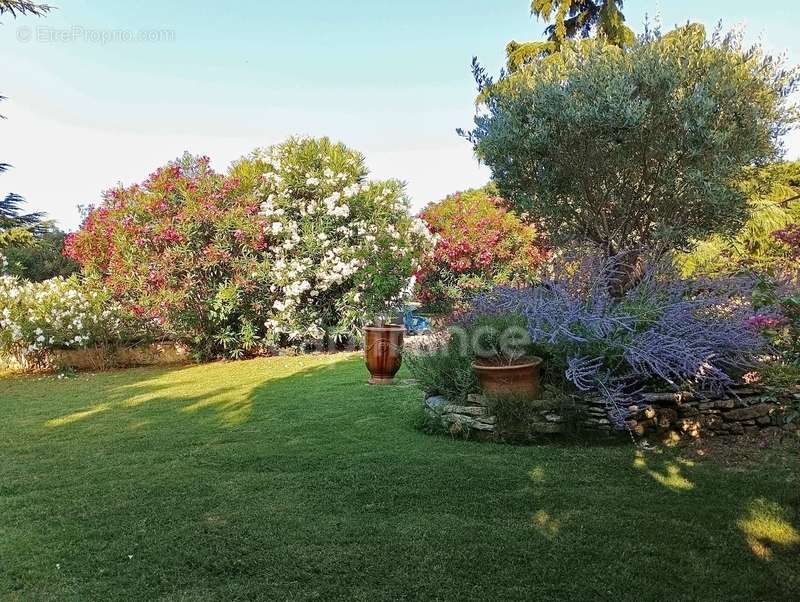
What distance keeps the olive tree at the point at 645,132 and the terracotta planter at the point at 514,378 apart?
146cm

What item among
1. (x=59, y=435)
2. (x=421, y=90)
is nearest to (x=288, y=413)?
(x=59, y=435)

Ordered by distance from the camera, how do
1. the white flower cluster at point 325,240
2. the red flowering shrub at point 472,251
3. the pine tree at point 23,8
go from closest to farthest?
the pine tree at point 23,8, the white flower cluster at point 325,240, the red flowering shrub at point 472,251

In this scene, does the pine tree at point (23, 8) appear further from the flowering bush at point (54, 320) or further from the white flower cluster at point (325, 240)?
the flowering bush at point (54, 320)

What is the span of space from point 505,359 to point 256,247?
21.6 ft

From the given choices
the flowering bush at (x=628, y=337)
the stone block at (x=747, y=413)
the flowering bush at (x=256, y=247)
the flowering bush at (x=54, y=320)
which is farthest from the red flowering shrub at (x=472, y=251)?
the stone block at (x=747, y=413)

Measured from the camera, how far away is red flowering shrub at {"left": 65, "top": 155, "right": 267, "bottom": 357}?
949cm

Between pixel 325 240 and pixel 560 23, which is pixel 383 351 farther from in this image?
pixel 560 23

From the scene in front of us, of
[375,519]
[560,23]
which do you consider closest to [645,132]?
[375,519]

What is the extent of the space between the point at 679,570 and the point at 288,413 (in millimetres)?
4004

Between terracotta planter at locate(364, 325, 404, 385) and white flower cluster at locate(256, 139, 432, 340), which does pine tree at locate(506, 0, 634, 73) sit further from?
terracotta planter at locate(364, 325, 404, 385)

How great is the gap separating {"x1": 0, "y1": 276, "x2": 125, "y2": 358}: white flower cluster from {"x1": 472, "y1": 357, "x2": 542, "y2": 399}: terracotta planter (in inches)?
305

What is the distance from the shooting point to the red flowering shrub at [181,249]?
31.1 feet

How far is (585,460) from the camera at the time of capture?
3.76 metres

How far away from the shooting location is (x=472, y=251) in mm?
13203
